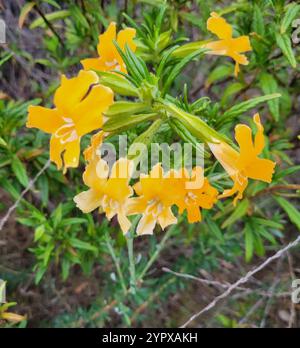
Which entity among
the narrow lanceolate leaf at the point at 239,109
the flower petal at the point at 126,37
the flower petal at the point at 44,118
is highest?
the flower petal at the point at 126,37

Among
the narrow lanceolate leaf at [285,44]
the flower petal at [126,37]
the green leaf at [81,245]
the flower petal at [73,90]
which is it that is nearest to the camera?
the flower petal at [73,90]

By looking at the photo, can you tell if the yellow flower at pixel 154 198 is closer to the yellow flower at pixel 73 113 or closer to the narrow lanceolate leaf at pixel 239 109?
the yellow flower at pixel 73 113

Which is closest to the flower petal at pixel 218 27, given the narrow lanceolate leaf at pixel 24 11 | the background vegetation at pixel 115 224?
the background vegetation at pixel 115 224

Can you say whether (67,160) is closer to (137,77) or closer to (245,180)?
(137,77)

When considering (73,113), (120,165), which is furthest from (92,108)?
(120,165)

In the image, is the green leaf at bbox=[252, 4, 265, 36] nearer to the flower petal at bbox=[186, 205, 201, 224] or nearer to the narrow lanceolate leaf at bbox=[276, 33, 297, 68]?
the narrow lanceolate leaf at bbox=[276, 33, 297, 68]

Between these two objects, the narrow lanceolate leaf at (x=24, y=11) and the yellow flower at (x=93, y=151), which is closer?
the yellow flower at (x=93, y=151)

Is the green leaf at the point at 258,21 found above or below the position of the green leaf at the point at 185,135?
above

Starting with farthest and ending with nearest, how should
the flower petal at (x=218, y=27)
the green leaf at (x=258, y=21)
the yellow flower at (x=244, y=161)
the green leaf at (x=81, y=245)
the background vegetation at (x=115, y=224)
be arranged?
the green leaf at (x=81, y=245), the background vegetation at (x=115, y=224), the green leaf at (x=258, y=21), the flower petal at (x=218, y=27), the yellow flower at (x=244, y=161)

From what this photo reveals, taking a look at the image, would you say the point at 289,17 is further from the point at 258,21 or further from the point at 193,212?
the point at 193,212
